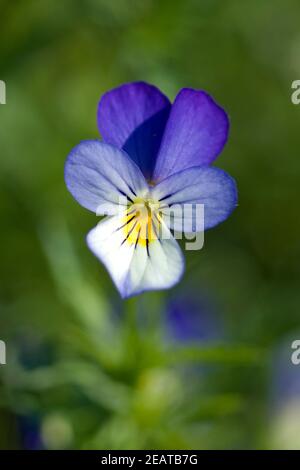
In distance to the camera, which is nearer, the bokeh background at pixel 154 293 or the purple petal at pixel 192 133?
the purple petal at pixel 192 133

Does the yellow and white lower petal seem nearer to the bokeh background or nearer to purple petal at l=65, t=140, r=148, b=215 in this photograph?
purple petal at l=65, t=140, r=148, b=215

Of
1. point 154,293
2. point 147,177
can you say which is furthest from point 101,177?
point 154,293

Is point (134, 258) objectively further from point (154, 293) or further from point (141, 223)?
point (154, 293)

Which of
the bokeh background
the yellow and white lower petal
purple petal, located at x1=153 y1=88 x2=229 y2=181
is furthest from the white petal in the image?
the bokeh background

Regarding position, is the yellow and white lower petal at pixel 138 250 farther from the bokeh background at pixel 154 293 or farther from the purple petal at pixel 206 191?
the bokeh background at pixel 154 293

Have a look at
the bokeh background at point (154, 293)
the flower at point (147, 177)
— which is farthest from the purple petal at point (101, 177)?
the bokeh background at point (154, 293)
